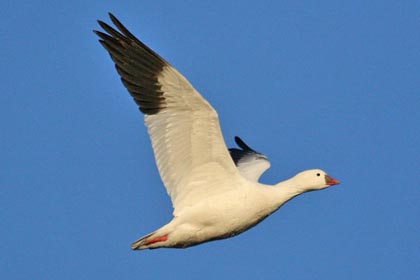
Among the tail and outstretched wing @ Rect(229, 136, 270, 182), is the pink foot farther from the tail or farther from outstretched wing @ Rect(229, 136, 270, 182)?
outstretched wing @ Rect(229, 136, 270, 182)

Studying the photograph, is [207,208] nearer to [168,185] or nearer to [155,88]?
[168,185]

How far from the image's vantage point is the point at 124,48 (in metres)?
14.0

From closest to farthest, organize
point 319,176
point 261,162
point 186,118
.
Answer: point 186,118
point 319,176
point 261,162

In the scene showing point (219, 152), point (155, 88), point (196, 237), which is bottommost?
point (196, 237)

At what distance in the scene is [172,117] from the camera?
14.0m

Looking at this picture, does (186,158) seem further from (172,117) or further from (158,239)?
(158,239)

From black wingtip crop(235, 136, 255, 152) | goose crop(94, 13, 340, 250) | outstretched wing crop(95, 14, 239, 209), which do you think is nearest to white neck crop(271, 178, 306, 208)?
goose crop(94, 13, 340, 250)

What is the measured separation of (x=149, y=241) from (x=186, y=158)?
110cm

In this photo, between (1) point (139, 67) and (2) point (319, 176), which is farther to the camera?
(2) point (319, 176)

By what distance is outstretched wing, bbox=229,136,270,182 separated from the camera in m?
16.3

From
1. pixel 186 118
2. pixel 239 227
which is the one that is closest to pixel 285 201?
pixel 239 227

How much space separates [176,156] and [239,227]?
115cm

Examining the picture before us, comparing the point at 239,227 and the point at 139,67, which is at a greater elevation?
the point at 139,67

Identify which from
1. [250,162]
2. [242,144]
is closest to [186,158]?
[250,162]
